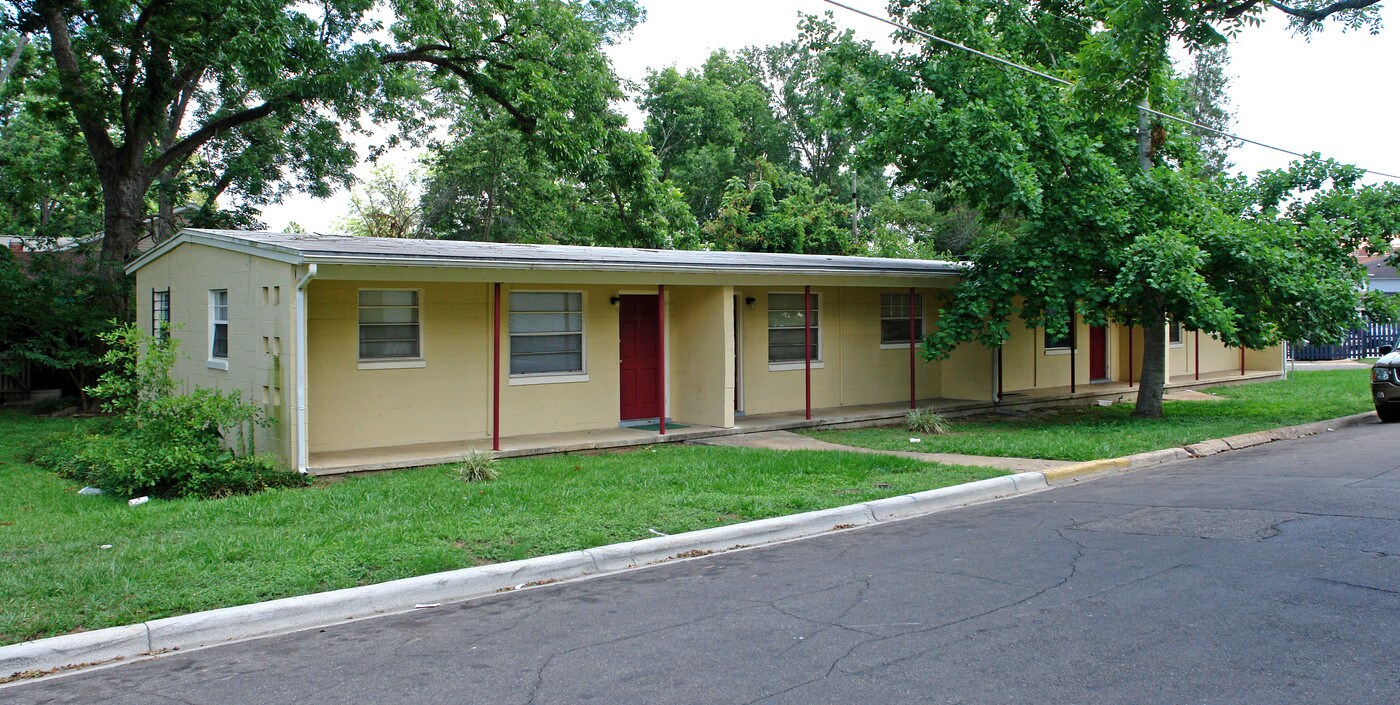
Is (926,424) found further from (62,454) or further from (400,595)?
(62,454)

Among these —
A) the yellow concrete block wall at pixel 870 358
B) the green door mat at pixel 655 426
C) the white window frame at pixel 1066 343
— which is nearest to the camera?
the green door mat at pixel 655 426

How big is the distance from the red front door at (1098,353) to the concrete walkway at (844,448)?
1145 centimetres

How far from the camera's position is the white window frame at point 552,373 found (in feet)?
46.2

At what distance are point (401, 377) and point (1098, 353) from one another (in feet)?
57.2

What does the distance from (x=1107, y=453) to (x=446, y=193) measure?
26461 mm

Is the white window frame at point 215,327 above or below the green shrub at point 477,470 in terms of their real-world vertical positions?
above

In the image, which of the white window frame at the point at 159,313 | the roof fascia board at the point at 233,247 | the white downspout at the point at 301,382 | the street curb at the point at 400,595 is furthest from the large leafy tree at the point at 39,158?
the street curb at the point at 400,595

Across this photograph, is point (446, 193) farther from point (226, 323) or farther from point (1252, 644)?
point (1252, 644)

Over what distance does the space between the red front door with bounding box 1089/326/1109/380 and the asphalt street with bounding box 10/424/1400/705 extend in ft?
51.7

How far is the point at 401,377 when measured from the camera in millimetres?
13055

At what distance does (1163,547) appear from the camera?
7328 millimetres

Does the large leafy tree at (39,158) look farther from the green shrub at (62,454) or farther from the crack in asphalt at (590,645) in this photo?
the crack in asphalt at (590,645)

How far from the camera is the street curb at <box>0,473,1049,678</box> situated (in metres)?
5.44

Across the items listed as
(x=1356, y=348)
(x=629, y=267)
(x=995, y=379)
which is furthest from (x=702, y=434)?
(x=1356, y=348)
